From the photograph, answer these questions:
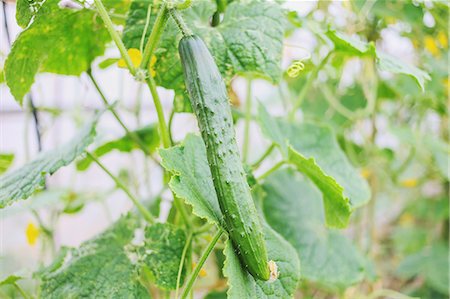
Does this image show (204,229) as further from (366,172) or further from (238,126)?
(238,126)

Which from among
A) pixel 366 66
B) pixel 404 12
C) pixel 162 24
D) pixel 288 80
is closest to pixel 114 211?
pixel 288 80

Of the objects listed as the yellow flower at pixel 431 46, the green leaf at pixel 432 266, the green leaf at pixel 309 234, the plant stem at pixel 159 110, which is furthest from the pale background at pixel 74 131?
the plant stem at pixel 159 110

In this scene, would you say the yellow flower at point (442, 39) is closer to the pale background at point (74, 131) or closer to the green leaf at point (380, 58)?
the pale background at point (74, 131)

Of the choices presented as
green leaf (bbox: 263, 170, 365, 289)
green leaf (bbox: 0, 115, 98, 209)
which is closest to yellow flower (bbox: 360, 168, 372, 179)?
green leaf (bbox: 263, 170, 365, 289)

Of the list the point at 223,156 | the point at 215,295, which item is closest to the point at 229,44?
the point at 223,156

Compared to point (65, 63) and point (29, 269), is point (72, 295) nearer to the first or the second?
point (29, 269)
